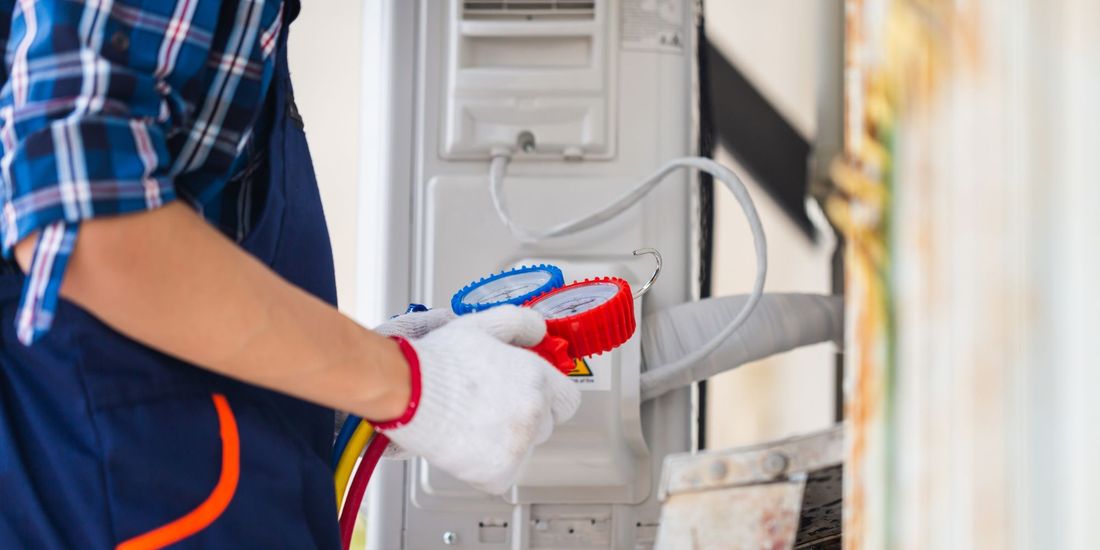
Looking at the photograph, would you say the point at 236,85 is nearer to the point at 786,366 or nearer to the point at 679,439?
the point at 679,439

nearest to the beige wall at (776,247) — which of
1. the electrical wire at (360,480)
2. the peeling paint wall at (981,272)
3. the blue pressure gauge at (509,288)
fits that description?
the blue pressure gauge at (509,288)

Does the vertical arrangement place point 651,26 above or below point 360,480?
above

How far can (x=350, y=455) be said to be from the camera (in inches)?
43.1

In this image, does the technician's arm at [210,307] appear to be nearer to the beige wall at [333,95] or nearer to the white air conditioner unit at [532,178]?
the white air conditioner unit at [532,178]

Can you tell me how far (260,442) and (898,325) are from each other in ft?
1.77

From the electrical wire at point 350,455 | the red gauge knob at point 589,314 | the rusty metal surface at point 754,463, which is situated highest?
the red gauge knob at point 589,314

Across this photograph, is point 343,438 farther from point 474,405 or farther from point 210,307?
point 210,307

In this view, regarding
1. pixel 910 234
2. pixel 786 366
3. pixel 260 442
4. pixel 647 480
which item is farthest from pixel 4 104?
pixel 786 366

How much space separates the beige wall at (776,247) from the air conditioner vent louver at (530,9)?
3.33 ft

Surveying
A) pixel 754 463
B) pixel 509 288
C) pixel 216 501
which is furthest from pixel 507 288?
pixel 754 463

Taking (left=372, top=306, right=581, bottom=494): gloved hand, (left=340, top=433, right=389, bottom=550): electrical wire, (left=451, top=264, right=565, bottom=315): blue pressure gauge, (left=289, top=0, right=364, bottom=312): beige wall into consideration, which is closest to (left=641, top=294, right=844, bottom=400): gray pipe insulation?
Result: (left=451, top=264, right=565, bottom=315): blue pressure gauge

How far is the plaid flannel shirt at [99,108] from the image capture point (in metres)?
0.69

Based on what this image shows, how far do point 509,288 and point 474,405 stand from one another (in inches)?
15.4

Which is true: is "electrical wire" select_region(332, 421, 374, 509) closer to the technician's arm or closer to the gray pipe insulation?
the technician's arm
